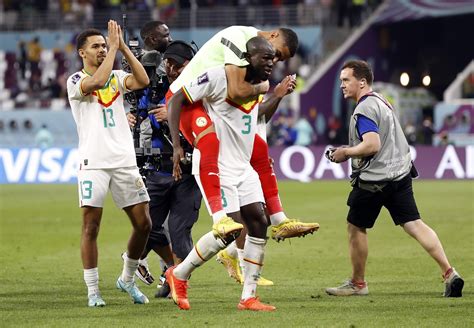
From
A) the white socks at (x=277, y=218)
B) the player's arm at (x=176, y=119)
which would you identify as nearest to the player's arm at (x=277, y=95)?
the white socks at (x=277, y=218)

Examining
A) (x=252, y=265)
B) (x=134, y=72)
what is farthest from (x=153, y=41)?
(x=252, y=265)

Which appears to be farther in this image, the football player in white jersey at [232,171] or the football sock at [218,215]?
the football player in white jersey at [232,171]

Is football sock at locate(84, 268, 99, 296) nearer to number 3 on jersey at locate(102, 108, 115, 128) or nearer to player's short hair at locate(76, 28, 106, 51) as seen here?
number 3 on jersey at locate(102, 108, 115, 128)

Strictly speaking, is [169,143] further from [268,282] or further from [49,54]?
[49,54]

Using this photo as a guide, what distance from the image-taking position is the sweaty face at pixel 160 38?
476 inches

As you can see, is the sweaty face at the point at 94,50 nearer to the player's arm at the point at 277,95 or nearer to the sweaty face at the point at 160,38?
the sweaty face at the point at 160,38

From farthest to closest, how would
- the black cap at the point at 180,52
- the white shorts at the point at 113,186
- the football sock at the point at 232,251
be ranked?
the football sock at the point at 232,251, the black cap at the point at 180,52, the white shorts at the point at 113,186

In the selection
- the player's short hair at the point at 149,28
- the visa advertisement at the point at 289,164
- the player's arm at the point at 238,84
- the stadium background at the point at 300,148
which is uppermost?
the player's short hair at the point at 149,28

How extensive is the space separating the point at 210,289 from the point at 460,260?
3.86m

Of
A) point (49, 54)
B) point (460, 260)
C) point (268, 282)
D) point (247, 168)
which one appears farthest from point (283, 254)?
point (49, 54)

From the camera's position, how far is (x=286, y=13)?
44562 millimetres

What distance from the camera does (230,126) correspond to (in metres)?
10.4

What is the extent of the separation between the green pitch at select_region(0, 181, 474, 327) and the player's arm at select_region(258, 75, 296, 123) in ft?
5.77

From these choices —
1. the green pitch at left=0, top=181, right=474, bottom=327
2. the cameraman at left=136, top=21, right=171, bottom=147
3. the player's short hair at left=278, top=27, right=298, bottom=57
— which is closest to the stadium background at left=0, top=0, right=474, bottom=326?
the green pitch at left=0, top=181, right=474, bottom=327
